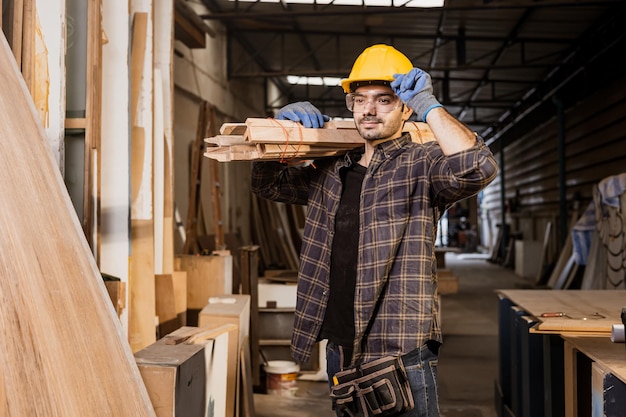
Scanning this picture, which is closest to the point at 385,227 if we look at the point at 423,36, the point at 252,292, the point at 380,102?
the point at 380,102

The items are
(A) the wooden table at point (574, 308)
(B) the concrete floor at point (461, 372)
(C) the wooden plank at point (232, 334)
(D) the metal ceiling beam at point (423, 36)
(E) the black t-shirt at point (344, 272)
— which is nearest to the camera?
(E) the black t-shirt at point (344, 272)

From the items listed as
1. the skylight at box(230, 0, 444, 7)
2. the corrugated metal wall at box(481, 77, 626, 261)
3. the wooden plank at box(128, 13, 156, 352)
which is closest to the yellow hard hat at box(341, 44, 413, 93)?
the wooden plank at box(128, 13, 156, 352)

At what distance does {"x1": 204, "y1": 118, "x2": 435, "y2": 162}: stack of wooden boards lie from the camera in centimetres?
246

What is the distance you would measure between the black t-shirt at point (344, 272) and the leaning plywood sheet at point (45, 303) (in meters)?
0.68

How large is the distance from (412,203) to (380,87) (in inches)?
17.5

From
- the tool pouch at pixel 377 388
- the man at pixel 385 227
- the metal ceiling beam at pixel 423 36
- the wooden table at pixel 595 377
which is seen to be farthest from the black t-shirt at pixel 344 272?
the metal ceiling beam at pixel 423 36

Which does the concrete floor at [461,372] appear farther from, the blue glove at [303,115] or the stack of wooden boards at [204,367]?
the blue glove at [303,115]

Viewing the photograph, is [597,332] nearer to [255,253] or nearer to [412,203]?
[412,203]

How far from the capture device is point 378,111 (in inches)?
96.3

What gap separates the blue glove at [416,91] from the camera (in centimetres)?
226

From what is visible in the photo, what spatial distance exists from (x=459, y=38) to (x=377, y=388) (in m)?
10.0

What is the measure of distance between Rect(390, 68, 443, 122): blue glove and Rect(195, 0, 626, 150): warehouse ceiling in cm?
628

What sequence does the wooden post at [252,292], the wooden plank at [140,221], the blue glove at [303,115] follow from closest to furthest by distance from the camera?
1. the blue glove at [303,115]
2. the wooden plank at [140,221]
3. the wooden post at [252,292]

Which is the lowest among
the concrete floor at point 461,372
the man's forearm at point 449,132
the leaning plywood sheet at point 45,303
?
the concrete floor at point 461,372
